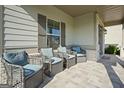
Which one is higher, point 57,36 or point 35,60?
point 57,36

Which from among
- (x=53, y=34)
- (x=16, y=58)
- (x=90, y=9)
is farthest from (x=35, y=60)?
(x=90, y=9)

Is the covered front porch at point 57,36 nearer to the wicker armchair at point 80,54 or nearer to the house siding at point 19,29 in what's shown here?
the house siding at point 19,29

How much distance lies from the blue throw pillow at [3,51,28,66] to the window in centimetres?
203

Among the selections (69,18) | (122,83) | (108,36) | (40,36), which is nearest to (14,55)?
(40,36)

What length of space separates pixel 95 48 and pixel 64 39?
1749mm

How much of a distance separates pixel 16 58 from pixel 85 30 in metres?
4.83

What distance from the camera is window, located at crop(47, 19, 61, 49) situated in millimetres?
5457

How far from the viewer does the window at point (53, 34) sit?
5.46 meters

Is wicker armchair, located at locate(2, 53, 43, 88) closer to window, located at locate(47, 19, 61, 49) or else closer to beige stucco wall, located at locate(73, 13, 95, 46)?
window, located at locate(47, 19, 61, 49)

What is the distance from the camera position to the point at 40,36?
4855 millimetres

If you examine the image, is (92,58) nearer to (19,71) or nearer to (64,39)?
(64,39)

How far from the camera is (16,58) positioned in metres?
3.23

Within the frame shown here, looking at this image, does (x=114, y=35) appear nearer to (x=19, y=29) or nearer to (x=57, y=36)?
(x=57, y=36)

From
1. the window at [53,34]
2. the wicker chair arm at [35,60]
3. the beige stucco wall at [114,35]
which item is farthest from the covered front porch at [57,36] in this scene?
the beige stucco wall at [114,35]
